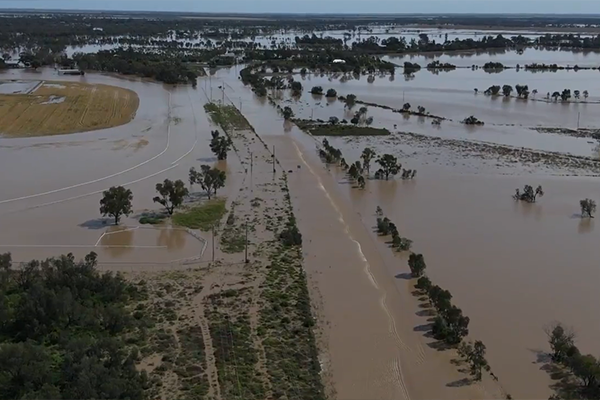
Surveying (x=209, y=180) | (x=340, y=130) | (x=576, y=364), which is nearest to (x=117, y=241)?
(x=209, y=180)

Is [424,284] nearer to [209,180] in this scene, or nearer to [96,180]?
[209,180]

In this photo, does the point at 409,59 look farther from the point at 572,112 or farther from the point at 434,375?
the point at 434,375

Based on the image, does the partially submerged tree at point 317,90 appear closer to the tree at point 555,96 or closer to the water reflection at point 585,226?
the tree at point 555,96

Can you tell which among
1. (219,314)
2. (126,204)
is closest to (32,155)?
(126,204)

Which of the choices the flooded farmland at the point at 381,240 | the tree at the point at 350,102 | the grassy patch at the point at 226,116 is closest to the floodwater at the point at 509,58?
the tree at the point at 350,102

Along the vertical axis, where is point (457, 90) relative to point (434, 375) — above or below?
above

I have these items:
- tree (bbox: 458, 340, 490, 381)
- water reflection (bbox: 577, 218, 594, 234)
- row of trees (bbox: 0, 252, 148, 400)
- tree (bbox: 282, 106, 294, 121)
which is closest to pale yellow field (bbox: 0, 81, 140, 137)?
tree (bbox: 282, 106, 294, 121)
